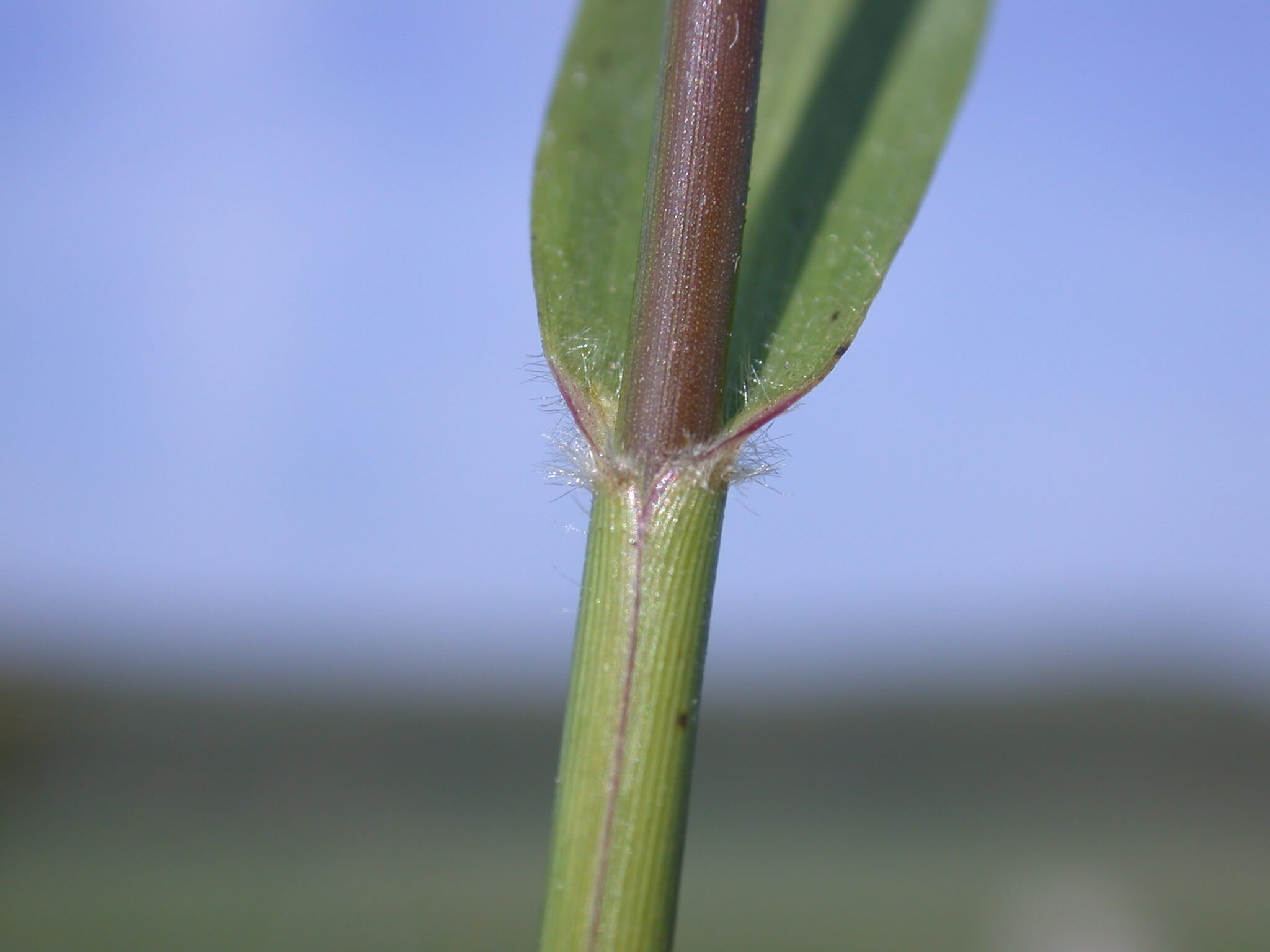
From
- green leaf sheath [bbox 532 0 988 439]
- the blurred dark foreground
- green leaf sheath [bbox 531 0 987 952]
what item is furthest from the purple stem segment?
the blurred dark foreground

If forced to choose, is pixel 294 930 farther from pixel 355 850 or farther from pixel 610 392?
pixel 610 392

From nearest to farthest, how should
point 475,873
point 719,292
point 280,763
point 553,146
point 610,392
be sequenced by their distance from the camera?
point 719,292 → point 610,392 → point 553,146 → point 475,873 → point 280,763

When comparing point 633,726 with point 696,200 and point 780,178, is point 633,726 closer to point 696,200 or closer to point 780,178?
point 696,200

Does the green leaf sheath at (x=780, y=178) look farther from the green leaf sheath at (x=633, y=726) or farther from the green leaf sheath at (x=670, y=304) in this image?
the green leaf sheath at (x=633, y=726)

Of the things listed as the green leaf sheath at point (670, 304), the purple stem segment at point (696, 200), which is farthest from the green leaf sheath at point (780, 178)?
the purple stem segment at point (696, 200)

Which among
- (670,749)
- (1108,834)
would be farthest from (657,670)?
(1108,834)

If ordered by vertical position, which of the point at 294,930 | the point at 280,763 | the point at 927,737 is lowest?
the point at 294,930
